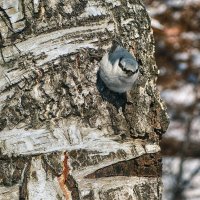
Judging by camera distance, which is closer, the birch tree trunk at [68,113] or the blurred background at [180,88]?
the birch tree trunk at [68,113]

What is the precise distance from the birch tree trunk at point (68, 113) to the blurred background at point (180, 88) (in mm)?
2493

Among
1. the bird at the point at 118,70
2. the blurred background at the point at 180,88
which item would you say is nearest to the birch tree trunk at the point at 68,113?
the bird at the point at 118,70

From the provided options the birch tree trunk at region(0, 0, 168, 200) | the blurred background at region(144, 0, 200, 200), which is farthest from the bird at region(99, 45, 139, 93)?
the blurred background at region(144, 0, 200, 200)

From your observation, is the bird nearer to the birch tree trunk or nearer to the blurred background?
the birch tree trunk

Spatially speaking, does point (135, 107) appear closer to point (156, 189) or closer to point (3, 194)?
point (156, 189)

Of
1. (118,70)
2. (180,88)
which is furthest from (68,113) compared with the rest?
(180,88)

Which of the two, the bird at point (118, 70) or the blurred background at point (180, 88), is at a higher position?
the blurred background at point (180, 88)

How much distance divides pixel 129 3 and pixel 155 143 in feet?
0.88

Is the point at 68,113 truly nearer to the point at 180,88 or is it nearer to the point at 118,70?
the point at 118,70

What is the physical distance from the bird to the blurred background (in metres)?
2.51

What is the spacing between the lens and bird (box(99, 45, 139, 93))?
3.84ft

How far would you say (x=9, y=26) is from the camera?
1.21 meters

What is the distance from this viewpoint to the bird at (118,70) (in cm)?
117

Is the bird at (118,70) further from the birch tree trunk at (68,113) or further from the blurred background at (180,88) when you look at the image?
the blurred background at (180,88)
